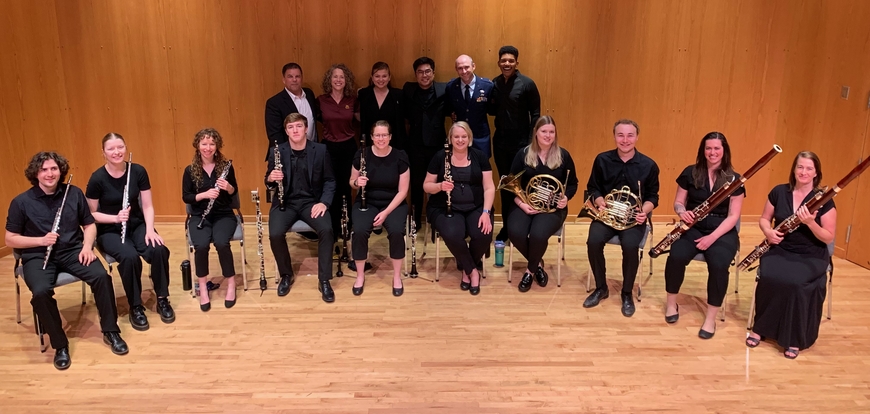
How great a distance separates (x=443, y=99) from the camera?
5.48 meters

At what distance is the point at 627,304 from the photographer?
4469mm

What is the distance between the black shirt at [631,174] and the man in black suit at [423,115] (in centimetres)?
143

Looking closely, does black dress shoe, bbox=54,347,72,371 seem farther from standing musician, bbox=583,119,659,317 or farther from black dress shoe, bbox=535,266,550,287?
standing musician, bbox=583,119,659,317

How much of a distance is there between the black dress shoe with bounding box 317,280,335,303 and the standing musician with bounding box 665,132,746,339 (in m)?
2.23

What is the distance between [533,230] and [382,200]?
1110 mm

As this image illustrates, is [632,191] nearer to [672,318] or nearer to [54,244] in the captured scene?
[672,318]

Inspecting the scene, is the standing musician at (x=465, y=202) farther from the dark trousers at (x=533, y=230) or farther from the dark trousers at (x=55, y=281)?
the dark trousers at (x=55, y=281)

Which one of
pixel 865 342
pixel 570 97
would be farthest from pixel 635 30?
pixel 865 342

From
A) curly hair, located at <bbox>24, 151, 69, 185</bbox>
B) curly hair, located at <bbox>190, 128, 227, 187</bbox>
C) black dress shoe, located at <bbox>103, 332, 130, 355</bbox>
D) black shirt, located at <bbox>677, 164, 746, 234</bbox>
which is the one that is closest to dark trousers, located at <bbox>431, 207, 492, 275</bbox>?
black shirt, located at <bbox>677, 164, 746, 234</bbox>

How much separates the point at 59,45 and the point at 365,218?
326 centimetres

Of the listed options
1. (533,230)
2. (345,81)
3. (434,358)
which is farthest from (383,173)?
(434,358)

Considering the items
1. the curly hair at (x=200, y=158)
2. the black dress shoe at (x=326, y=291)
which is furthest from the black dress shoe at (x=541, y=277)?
the curly hair at (x=200, y=158)

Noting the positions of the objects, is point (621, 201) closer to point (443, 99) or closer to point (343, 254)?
point (443, 99)

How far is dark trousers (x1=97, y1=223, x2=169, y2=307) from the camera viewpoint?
4211mm
